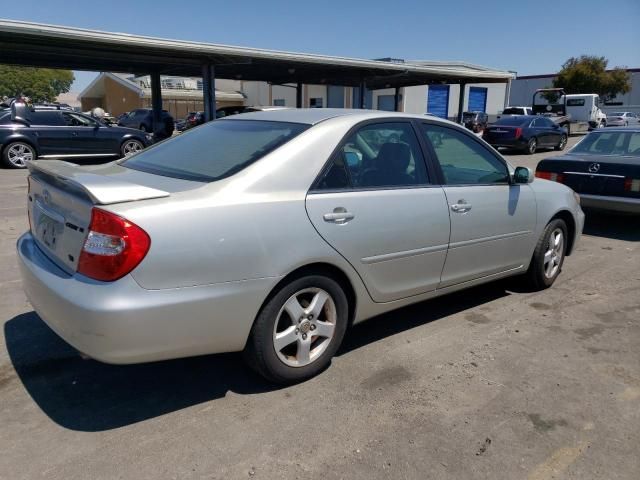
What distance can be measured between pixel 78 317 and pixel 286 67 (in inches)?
748

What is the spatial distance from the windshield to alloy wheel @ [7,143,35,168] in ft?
42.6

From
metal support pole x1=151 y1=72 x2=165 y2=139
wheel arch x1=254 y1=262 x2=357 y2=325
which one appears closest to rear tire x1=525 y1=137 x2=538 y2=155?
metal support pole x1=151 y1=72 x2=165 y2=139

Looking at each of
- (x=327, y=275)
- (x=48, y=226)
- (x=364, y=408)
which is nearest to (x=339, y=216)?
(x=327, y=275)

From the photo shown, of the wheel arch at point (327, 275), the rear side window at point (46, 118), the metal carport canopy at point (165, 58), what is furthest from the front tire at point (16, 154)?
the wheel arch at point (327, 275)

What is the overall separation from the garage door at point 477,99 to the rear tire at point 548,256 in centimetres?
4374

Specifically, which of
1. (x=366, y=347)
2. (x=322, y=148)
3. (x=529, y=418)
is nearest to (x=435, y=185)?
(x=322, y=148)

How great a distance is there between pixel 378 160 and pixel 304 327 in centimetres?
127

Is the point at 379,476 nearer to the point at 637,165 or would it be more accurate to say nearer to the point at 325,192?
the point at 325,192

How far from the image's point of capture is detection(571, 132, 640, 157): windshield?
7.80 meters

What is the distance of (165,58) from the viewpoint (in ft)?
55.9

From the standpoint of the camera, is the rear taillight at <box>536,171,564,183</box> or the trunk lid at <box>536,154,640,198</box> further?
the rear taillight at <box>536,171,564,183</box>

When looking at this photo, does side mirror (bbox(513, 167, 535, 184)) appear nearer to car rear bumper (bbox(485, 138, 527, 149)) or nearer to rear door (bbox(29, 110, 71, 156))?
rear door (bbox(29, 110, 71, 156))

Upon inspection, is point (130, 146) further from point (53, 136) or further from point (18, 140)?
point (18, 140)

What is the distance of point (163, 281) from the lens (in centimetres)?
255
